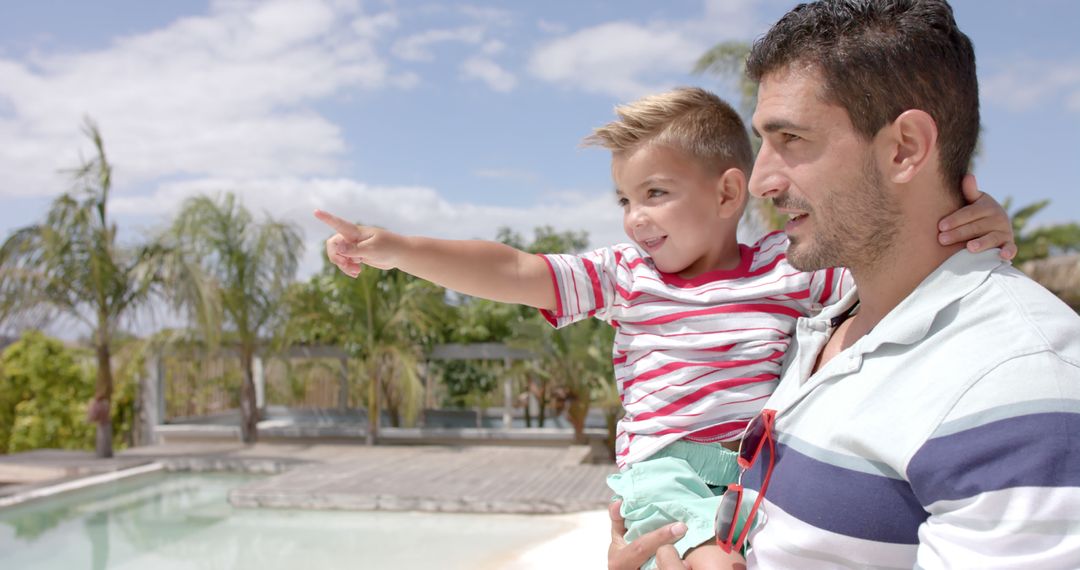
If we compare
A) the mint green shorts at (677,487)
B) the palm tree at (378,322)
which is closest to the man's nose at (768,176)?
the mint green shorts at (677,487)

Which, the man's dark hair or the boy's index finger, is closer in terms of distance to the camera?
the man's dark hair

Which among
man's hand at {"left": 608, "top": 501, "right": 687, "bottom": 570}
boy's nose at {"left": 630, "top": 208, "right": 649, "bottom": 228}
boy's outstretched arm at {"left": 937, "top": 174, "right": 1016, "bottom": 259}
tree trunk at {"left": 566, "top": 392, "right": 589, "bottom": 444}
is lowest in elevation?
tree trunk at {"left": 566, "top": 392, "right": 589, "bottom": 444}

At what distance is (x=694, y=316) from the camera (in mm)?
1840

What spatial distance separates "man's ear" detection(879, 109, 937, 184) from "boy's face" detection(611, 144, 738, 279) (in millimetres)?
627

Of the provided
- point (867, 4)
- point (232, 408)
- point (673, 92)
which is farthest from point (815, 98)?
point (232, 408)

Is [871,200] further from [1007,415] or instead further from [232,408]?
[232,408]

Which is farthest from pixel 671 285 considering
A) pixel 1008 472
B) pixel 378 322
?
pixel 378 322

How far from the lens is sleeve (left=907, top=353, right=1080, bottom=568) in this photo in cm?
97

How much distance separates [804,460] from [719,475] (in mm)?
500

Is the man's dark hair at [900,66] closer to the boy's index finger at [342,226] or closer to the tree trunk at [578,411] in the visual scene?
the boy's index finger at [342,226]

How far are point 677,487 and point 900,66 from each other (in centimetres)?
88

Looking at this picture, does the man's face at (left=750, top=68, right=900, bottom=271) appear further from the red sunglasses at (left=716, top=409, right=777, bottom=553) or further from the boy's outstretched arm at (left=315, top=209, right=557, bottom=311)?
the boy's outstretched arm at (left=315, top=209, right=557, bottom=311)

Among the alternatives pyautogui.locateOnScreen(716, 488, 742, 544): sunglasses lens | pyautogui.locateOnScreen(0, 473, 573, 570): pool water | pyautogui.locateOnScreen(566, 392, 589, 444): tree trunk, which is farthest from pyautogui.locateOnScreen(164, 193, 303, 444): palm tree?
pyautogui.locateOnScreen(716, 488, 742, 544): sunglasses lens

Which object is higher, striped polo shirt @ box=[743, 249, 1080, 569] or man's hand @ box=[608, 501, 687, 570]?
striped polo shirt @ box=[743, 249, 1080, 569]
